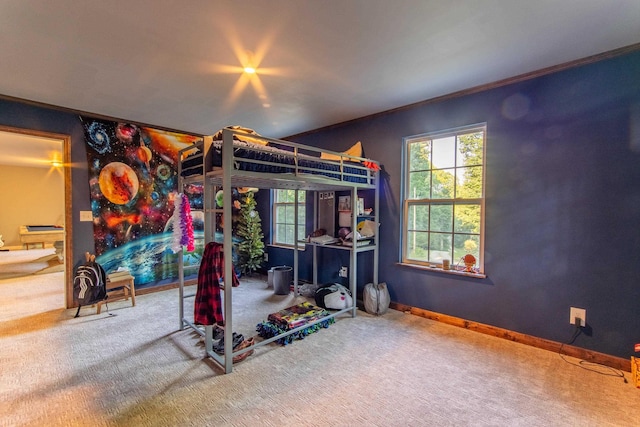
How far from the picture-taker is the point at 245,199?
525 cm

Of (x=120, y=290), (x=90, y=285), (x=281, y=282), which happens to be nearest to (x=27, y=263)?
(x=120, y=290)

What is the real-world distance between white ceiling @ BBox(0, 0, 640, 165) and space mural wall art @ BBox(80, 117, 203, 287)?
2.46 feet

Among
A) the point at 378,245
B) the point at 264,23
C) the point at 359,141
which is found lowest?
the point at 378,245

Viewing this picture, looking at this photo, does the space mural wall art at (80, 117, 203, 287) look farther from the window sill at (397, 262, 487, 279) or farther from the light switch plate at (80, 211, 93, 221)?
the window sill at (397, 262, 487, 279)

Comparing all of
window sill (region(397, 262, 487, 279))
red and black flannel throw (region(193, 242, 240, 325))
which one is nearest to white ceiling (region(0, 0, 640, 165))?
red and black flannel throw (region(193, 242, 240, 325))

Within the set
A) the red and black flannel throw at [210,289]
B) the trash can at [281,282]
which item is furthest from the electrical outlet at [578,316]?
the trash can at [281,282]

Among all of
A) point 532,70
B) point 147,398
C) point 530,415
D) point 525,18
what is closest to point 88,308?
point 147,398

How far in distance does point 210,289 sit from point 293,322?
0.95 meters

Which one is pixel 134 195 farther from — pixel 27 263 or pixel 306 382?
pixel 27 263

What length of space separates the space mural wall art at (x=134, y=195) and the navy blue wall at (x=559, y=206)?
3947mm

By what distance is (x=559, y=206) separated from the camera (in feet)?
8.50

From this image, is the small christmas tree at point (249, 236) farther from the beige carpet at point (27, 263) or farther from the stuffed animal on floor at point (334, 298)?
the beige carpet at point (27, 263)

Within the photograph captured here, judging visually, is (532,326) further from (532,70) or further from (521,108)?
(532,70)

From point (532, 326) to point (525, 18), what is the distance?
8.49ft
